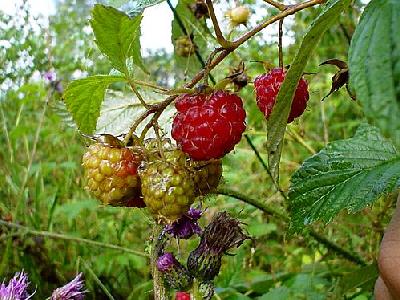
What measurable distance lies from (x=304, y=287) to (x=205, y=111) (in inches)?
28.1

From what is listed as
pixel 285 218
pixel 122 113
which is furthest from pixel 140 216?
pixel 122 113

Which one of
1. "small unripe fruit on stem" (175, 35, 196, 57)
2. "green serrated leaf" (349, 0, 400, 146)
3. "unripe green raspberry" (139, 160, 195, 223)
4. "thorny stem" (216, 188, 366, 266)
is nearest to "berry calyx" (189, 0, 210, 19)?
"small unripe fruit on stem" (175, 35, 196, 57)

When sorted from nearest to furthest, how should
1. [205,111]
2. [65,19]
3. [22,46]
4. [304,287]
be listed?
1. [205,111]
2. [304,287]
3. [22,46]
4. [65,19]

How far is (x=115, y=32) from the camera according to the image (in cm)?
47

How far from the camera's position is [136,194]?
1.68ft

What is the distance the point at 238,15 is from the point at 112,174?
1.80 ft

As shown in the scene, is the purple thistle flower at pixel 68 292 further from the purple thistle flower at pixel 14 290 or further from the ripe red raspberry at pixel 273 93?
the ripe red raspberry at pixel 273 93

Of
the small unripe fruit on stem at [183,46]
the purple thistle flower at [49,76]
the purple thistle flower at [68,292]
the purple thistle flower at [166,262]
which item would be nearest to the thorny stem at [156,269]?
the purple thistle flower at [166,262]

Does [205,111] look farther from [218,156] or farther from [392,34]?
[392,34]

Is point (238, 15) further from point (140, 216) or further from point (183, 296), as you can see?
point (140, 216)

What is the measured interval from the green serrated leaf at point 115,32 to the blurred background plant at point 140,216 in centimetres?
31

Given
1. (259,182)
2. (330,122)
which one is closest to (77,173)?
(259,182)

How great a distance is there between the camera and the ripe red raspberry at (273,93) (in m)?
0.51

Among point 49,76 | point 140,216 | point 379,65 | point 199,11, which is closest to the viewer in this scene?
point 379,65
